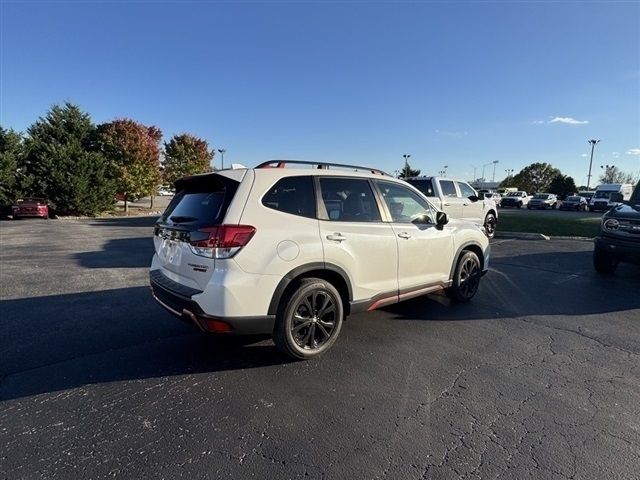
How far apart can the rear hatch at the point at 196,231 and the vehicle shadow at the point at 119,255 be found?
5048mm

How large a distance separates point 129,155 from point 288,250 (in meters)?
29.3

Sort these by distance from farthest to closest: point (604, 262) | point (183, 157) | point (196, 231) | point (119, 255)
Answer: point (183, 157)
point (119, 255)
point (604, 262)
point (196, 231)

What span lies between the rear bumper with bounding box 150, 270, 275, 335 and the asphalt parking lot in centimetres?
47

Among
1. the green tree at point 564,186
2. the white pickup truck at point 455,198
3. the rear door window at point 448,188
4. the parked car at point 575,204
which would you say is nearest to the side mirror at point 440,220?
the white pickup truck at point 455,198

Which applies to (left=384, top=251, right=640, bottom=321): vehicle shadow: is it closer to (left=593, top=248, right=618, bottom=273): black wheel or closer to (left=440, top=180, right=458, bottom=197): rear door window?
(left=593, top=248, right=618, bottom=273): black wheel

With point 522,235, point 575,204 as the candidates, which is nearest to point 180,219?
point 522,235

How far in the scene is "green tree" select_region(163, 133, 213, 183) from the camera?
3662cm

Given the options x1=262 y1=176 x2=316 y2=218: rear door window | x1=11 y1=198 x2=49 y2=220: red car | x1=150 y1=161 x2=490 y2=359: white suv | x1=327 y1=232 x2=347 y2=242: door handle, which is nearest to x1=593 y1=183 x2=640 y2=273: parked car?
x1=150 y1=161 x2=490 y2=359: white suv

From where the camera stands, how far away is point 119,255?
32.4ft

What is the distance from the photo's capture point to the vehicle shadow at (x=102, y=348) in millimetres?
3537

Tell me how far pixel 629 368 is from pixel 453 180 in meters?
10.2

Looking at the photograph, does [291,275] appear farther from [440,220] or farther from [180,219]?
[440,220]

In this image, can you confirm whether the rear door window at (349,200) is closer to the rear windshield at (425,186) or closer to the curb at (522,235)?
the rear windshield at (425,186)


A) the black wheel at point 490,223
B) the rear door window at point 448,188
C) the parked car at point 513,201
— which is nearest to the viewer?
the rear door window at point 448,188
